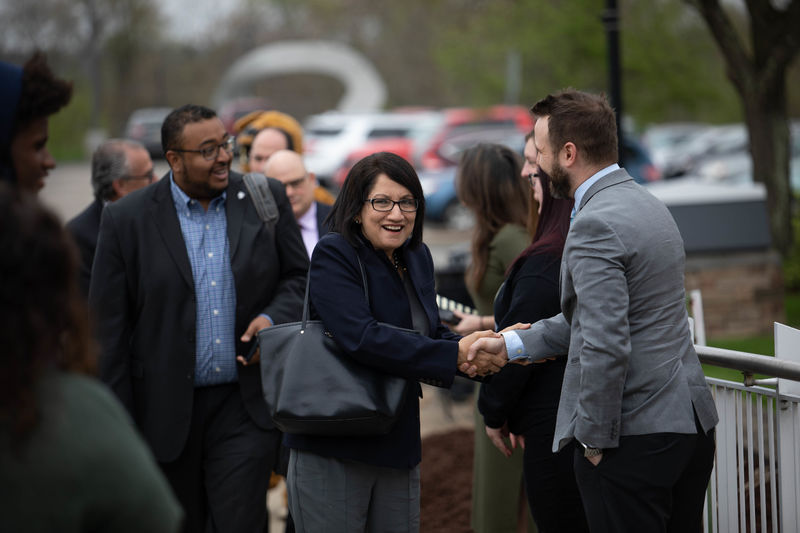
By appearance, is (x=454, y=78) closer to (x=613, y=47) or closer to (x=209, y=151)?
(x=613, y=47)

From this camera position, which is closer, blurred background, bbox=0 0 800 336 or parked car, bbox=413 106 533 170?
blurred background, bbox=0 0 800 336

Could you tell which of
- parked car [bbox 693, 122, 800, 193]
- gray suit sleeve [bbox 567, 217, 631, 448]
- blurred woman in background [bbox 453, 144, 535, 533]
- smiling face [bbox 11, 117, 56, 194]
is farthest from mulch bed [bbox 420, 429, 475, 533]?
parked car [bbox 693, 122, 800, 193]

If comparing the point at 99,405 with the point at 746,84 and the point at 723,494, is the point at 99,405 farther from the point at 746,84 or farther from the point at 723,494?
the point at 746,84

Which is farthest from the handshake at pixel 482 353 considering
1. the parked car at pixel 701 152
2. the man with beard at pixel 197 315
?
the parked car at pixel 701 152

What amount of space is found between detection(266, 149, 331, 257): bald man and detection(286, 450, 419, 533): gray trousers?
221 centimetres

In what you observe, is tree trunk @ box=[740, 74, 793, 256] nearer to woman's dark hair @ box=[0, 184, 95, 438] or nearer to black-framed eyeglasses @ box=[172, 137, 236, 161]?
black-framed eyeglasses @ box=[172, 137, 236, 161]

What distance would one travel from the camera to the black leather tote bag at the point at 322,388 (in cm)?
332

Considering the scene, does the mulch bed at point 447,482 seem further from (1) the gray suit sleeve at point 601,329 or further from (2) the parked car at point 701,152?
(2) the parked car at point 701,152

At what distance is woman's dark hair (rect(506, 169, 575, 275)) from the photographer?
388cm

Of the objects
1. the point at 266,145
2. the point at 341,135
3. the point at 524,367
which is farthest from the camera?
the point at 341,135


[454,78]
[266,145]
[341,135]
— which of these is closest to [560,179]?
[266,145]

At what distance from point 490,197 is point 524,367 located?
1319mm

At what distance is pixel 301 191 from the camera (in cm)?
565

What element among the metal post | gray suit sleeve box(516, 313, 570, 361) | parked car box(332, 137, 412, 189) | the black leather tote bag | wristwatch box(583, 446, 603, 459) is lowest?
wristwatch box(583, 446, 603, 459)
